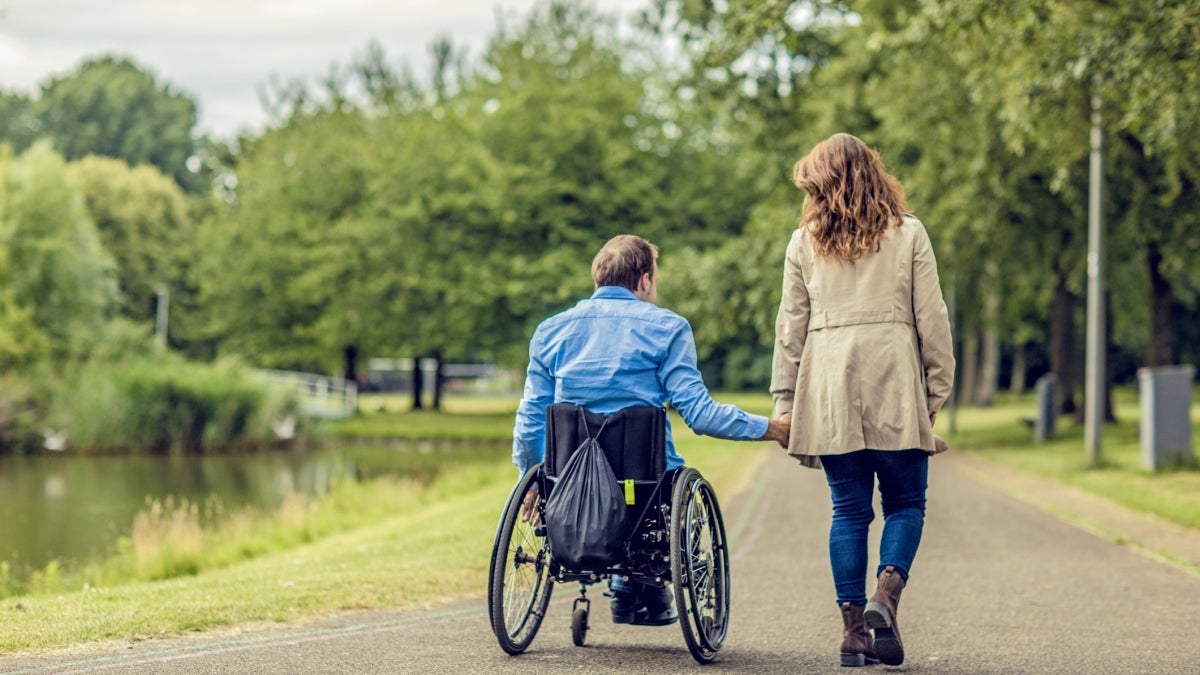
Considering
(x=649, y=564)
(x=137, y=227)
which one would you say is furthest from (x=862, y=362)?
(x=137, y=227)

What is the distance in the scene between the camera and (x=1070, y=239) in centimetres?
Result: 2636

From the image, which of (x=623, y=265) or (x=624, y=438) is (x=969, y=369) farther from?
(x=624, y=438)

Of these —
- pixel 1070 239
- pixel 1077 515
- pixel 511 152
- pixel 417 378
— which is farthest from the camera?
pixel 417 378

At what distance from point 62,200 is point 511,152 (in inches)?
622

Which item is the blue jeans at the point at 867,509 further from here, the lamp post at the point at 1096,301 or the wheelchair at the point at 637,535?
the lamp post at the point at 1096,301

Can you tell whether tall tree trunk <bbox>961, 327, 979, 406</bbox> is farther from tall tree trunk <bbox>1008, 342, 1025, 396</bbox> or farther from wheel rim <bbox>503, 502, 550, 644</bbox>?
wheel rim <bbox>503, 502, 550, 644</bbox>

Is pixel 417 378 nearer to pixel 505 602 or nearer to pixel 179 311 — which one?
pixel 179 311

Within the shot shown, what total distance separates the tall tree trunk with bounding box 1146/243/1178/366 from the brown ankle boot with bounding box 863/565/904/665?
23363 mm

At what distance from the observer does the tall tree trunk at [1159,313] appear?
27047 millimetres

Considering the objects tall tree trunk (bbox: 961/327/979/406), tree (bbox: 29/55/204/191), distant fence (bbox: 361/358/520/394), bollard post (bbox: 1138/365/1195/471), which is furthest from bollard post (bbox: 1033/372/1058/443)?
tree (bbox: 29/55/204/191)

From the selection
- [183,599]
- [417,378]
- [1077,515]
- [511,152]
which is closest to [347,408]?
[417,378]

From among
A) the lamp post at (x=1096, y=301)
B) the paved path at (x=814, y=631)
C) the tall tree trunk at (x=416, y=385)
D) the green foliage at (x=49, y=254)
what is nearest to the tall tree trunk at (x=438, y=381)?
the tall tree trunk at (x=416, y=385)

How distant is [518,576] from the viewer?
5.80 meters

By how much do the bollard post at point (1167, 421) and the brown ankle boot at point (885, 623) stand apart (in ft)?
47.6
